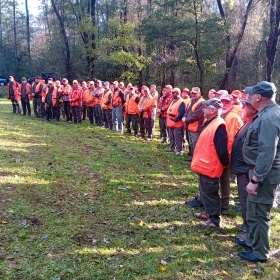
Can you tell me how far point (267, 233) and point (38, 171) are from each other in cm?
530

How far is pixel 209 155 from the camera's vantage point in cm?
489

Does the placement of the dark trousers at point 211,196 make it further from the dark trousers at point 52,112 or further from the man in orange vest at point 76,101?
the dark trousers at point 52,112

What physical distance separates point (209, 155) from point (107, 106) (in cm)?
931

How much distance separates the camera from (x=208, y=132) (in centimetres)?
489

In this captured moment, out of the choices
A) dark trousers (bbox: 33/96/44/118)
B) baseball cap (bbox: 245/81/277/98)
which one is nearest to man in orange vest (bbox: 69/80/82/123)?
dark trousers (bbox: 33/96/44/118)

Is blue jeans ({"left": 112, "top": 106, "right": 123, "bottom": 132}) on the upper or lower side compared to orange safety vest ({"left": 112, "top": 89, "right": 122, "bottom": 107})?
lower

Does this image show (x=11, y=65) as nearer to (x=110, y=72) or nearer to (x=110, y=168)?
(x=110, y=72)

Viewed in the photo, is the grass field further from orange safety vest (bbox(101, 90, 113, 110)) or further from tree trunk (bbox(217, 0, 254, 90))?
tree trunk (bbox(217, 0, 254, 90))

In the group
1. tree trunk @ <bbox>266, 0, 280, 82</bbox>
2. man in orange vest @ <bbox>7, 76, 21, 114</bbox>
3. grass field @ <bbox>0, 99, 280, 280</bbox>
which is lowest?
grass field @ <bbox>0, 99, 280, 280</bbox>

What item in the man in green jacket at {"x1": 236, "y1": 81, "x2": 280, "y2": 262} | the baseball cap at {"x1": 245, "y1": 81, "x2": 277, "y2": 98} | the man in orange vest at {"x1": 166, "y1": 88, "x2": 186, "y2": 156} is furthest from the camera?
the man in orange vest at {"x1": 166, "y1": 88, "x2": 186, "y2": 156}

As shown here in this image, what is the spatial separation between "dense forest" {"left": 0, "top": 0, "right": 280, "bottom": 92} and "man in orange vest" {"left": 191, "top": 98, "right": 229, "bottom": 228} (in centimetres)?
1131

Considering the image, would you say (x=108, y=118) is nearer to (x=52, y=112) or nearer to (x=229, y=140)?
(x=52, y=112)

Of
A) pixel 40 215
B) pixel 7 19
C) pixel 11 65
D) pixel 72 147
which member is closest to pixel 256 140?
pixel 40 215

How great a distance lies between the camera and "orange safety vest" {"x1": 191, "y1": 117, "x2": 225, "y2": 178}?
4.86m
